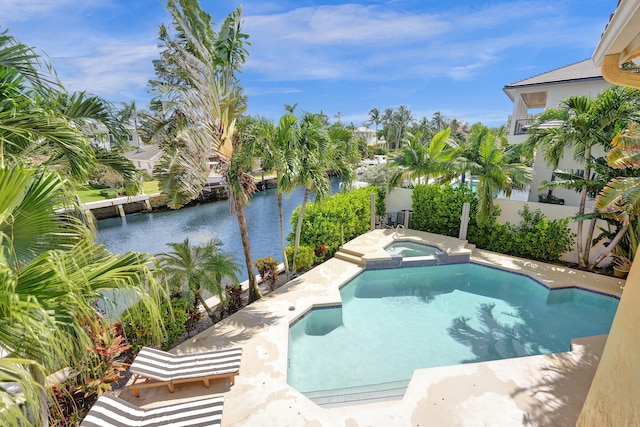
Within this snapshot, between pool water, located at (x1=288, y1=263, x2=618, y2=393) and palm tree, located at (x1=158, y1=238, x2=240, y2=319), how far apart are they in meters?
2.98

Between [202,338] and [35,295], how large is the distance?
6609mm

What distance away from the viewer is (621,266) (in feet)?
37.6

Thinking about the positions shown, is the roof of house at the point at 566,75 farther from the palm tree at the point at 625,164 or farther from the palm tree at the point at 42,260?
the palm tree at the point at 42,260

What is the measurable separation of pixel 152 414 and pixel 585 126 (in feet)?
53.1

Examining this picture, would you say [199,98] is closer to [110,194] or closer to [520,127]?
[520,127]

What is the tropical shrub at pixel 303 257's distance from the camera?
12461 mm

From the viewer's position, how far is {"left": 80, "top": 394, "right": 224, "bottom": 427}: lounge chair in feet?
16.9

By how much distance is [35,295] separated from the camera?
2355mm

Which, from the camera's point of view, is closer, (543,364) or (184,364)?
(184,364)

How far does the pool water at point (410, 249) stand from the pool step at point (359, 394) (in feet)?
26.9

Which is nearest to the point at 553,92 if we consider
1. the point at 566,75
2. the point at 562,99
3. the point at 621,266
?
the point at 562,99

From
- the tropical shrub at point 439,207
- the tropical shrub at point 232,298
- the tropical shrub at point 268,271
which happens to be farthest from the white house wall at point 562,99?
the tropical shrub at point 232,298

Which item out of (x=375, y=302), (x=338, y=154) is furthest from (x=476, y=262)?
(x=338, y=154)

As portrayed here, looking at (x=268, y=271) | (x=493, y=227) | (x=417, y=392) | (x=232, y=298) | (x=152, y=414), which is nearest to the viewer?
(x=152, y=414)
